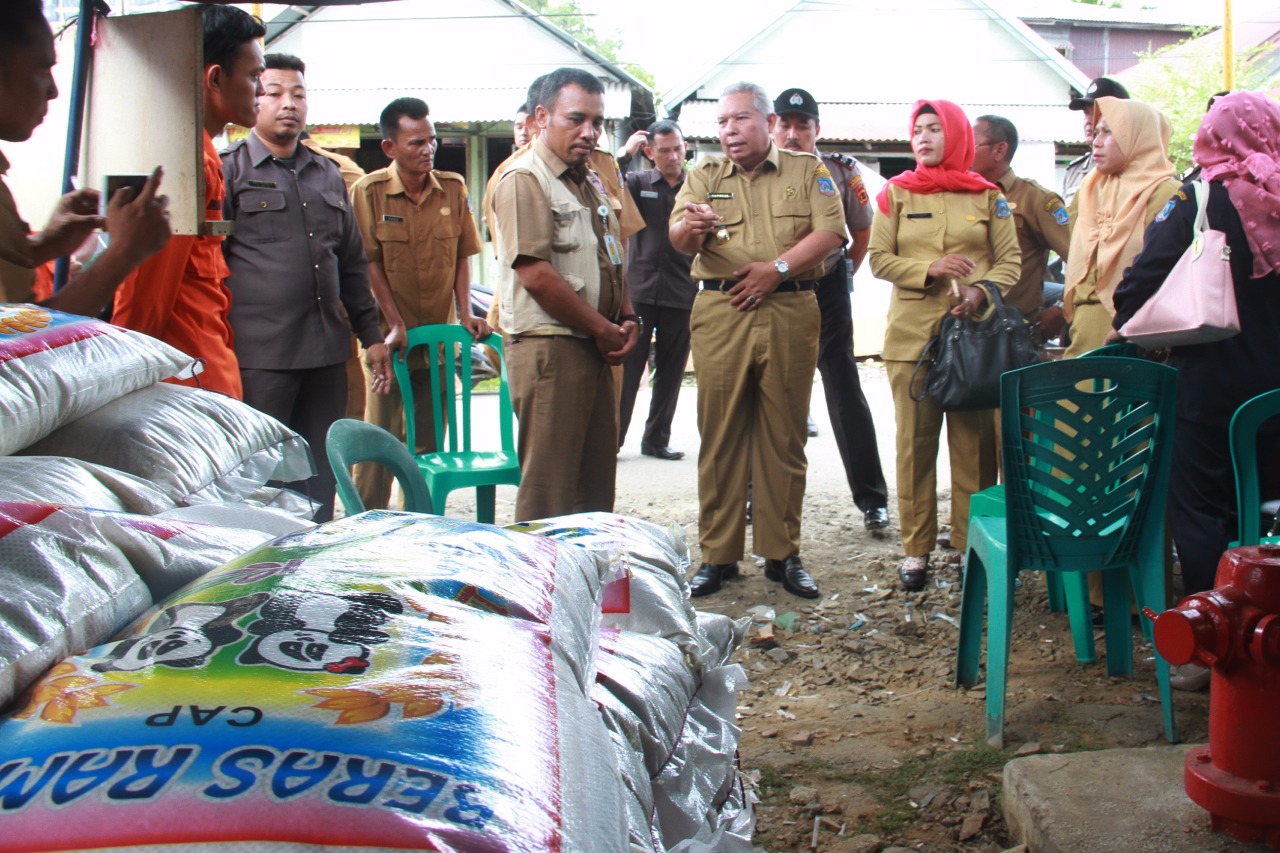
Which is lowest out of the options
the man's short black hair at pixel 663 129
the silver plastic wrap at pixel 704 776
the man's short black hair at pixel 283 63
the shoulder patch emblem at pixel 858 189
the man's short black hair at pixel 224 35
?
the silver plastic wrap at pixel 704 776

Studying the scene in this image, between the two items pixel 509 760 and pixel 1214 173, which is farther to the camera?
pixel 1214 173

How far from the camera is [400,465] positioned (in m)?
2.63

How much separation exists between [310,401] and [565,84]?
1.42 m

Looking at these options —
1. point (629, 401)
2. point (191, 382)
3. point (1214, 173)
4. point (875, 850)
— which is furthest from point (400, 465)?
point (629, 401)

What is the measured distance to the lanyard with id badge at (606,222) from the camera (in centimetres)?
395

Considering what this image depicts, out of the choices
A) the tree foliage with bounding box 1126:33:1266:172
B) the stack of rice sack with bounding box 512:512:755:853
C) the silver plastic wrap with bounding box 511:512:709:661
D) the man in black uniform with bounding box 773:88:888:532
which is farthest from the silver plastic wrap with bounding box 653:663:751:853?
the tree foliage with bounding box 1126:33:1266:172

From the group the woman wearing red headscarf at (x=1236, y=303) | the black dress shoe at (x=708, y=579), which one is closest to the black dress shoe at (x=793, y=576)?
the black dress shoe at (x=708, y=579)

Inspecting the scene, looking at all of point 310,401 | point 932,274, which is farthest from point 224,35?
point 932,274

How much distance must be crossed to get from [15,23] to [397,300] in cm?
330

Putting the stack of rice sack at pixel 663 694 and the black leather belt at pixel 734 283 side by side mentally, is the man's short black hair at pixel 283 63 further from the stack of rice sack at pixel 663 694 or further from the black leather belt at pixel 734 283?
the stack of rice sack at pixel 663 694

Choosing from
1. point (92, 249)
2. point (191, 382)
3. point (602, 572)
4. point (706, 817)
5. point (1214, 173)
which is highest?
point (1214, 173)

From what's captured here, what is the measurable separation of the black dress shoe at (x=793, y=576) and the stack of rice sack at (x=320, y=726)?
10.1 feet

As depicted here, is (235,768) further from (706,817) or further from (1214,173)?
(1214,173)

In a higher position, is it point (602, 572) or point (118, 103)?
point (118, 103)
